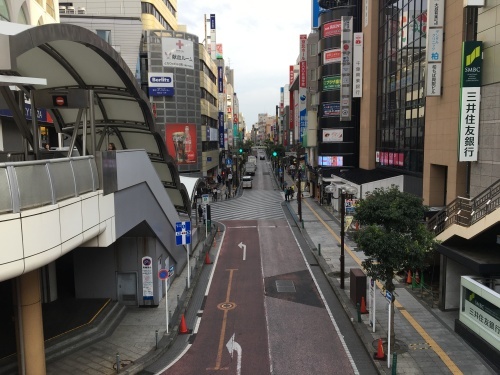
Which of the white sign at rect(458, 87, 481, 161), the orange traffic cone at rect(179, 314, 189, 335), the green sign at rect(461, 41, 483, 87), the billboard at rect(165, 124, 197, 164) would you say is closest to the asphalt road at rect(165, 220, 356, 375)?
the orange traffic cone at rect(179, 314, 189, 335)

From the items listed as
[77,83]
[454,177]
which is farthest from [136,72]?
[454,177]

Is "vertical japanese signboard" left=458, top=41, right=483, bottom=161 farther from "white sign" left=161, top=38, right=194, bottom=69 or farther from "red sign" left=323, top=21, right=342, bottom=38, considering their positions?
"white sign" left=161, top=38, right=194, bottom=69

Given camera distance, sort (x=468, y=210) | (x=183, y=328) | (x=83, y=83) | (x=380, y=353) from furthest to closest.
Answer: (x=83, y=83) → (x=183, y=328) → (x=468, y=210) → (x=380, y=353)

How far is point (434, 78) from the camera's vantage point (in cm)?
2191

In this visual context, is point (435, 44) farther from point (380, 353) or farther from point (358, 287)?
point (380, 353)

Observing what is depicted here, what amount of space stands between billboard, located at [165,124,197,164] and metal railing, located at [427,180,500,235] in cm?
3832

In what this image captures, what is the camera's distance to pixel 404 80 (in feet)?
100

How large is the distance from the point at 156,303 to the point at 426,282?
42.5ft

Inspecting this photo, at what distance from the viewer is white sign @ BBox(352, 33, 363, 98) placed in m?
40.4

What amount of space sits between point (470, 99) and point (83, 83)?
15313 millimetres

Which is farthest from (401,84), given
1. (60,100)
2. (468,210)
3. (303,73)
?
(303,73)

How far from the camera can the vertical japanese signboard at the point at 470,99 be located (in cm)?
1659

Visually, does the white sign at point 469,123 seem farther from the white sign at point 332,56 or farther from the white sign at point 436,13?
the white sign at point 332,56

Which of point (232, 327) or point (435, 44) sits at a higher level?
point (435, 44)
